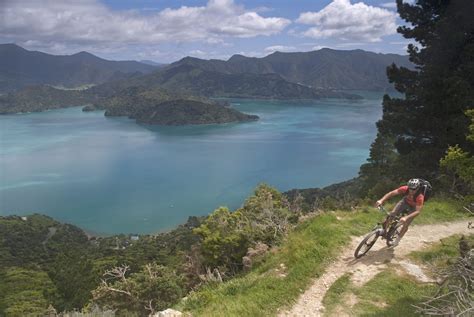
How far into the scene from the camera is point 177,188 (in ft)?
→ 288

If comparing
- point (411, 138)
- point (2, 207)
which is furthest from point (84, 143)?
point (411, 138)

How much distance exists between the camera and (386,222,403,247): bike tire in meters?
8.62

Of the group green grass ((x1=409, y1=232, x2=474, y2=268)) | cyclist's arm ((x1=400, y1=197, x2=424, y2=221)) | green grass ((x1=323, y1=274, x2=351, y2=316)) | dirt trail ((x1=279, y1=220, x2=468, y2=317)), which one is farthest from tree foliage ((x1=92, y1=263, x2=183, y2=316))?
cyclist's arm ((x1=400, y1=197, x2=424, y2=221))

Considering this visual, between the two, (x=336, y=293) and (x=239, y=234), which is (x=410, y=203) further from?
(x=239, y=234)

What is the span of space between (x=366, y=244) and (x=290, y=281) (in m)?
2.05

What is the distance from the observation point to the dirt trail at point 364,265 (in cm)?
711

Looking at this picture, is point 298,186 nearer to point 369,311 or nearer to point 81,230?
point 81,230

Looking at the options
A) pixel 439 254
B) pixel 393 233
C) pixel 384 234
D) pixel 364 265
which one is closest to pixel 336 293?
pixel 364 265

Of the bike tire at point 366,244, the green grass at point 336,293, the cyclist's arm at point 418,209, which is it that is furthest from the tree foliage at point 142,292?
the cyclist's arm at point 418,209

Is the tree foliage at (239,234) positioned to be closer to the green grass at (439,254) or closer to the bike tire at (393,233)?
the bike tire at (393,233)

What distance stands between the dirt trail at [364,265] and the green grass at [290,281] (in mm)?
164

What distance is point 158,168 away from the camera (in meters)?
106

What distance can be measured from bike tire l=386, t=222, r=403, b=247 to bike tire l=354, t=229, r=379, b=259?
355mm

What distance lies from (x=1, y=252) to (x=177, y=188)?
35.2 meters
